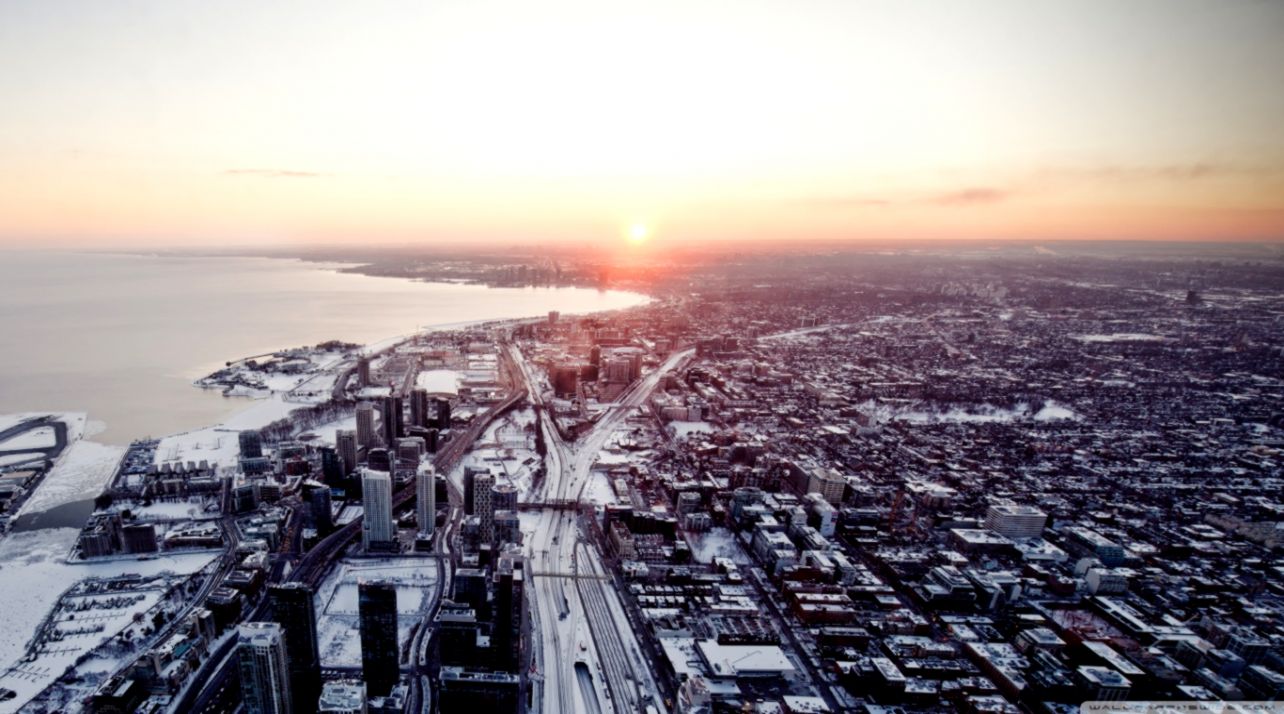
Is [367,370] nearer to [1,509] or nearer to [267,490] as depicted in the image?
[267,490]

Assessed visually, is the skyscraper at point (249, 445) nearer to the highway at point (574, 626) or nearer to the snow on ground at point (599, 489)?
the highway at point (574, 626)

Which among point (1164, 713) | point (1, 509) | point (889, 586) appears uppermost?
point (1164, 713)

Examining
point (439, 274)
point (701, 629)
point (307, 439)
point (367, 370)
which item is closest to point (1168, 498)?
point (701, 629)

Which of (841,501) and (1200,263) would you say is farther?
(1200,263)

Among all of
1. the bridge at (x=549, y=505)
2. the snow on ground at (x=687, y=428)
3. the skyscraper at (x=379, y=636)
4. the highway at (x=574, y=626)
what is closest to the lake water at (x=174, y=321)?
the bridge at (x=549, y=505)

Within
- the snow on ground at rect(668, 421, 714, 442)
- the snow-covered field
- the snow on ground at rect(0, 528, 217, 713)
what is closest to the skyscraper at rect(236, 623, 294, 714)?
the snow on ground at rect(0, 528, 217, 713)

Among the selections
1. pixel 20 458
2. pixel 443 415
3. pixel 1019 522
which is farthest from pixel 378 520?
pixel 1019 522

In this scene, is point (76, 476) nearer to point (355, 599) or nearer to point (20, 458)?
point (20, 458)
